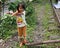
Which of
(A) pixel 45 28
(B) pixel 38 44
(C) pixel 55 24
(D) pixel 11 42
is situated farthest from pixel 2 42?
(C) pixel 55 24

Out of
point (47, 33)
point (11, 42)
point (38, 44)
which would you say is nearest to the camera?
point (38, 44)

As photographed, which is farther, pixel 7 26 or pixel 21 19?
pixel 7 26

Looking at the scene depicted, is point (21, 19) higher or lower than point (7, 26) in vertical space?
higher

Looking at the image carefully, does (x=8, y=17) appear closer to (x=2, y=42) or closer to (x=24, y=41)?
(x=2, y=42)

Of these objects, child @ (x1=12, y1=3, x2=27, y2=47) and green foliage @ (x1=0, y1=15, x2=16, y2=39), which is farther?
green foliage @ (x1=0, y1=15, x2=16, y2=39)

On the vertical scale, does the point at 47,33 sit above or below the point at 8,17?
below

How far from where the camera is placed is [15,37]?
24.9 ft

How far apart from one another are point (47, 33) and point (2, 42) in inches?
70.9

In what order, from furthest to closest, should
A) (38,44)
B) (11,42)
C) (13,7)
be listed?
(13,7) → (11,42) → (38,44)

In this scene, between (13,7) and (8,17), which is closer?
(8,17)

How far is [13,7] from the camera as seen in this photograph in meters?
9.63

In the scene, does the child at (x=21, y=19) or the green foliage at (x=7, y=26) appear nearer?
the child at (x=21, y=19)

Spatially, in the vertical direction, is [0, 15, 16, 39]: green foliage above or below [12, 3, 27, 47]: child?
below

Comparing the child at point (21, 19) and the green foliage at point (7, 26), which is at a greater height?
the child at point (21, 19)
